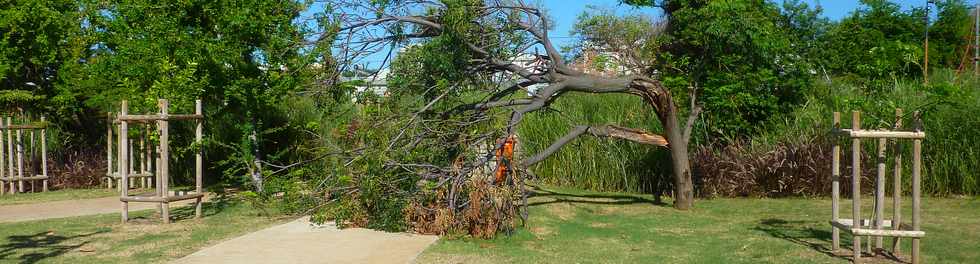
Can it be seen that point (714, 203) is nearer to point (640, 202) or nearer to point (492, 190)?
point (640, 202)

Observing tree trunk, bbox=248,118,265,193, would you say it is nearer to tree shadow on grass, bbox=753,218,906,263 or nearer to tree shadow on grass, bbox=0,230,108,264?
tree shadow on grass, bbox=0,230,108,264

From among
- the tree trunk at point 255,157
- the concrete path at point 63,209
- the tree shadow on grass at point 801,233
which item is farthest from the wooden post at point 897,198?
the concrete path at point 63,209

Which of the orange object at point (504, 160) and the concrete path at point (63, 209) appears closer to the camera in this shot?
the orange object at point (504, 160)

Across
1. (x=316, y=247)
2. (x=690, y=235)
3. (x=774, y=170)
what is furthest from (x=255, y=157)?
(x=774, y=170)

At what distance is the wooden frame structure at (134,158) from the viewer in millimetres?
15001

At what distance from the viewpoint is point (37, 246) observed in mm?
9453

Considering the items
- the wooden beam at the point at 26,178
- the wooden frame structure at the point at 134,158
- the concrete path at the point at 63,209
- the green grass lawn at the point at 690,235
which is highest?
the wooden frame structure at the point at 134,158

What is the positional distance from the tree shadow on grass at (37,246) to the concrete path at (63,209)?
218 centimetres

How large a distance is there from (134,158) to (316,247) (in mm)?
10835

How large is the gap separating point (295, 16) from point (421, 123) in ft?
13.4

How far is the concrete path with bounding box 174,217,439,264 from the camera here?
851 cm

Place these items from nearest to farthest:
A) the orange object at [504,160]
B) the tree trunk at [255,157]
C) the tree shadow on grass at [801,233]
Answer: the tree shadow on grass at [801,233] < the orange object at [504,160] < the tree trunk at [255,157]

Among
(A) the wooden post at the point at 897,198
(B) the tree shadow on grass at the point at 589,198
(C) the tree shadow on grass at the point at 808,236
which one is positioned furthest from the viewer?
(B) the tree shadow on grass at the point at 589,198

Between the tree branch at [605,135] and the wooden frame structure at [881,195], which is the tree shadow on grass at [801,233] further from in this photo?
the tree branch at [605,135]
